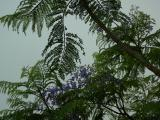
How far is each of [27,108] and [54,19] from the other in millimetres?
4992

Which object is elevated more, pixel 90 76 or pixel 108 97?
pixel 90 76

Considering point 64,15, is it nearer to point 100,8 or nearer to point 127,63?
point 100,8

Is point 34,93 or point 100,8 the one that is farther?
point 34,93

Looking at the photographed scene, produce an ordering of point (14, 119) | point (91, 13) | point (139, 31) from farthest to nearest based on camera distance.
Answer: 1. point (14, 119)
2. point (139, 31)
3. point (91, 13)

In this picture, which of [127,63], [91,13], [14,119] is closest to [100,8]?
[91,13]

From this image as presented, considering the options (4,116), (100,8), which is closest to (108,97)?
(4,116)

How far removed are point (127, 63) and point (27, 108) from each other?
3682mm

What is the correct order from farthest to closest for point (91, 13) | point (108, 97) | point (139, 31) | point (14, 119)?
point (14, 119) < point (108, 97) < point (139, 31) < point (91, 13)

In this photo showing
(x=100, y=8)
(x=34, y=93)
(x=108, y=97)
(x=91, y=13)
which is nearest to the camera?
(x=91, y=13)

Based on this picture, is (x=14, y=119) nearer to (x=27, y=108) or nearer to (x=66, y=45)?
Result: (x=27, y=108)

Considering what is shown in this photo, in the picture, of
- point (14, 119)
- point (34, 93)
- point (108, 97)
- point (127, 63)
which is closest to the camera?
point (127, 63)

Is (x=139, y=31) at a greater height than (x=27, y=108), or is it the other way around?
(x=139, y=31)

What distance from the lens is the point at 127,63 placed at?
6516mm

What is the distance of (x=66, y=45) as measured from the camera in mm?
4914
